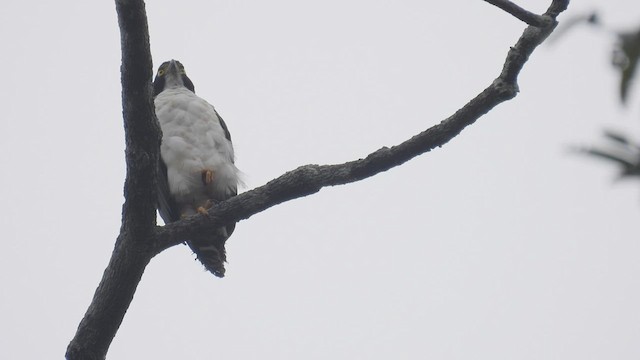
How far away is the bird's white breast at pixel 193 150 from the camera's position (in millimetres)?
6215

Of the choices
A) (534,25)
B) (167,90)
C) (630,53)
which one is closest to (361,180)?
(534,25)

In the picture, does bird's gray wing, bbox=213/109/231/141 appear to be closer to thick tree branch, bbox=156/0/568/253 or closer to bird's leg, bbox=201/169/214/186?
bird's leg, bbox=201/169/214/186

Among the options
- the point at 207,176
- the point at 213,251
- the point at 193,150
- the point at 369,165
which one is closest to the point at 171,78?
the point at 193,150

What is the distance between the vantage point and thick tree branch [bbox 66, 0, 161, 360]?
397cm

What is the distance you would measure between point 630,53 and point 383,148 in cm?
297

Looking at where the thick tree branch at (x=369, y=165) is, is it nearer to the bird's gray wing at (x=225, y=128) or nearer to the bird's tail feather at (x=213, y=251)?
the bird's tail feather at (x=213, y=251)

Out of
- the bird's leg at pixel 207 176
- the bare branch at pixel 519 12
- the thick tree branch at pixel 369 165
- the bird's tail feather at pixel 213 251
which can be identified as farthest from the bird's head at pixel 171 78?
the bare branch at pixel 519 12

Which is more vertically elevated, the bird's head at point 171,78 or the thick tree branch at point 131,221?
the bird's head at point 171,78

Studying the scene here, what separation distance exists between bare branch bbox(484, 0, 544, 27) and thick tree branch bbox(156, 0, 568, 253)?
24 millimetres

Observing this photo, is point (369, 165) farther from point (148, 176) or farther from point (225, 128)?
point (225, 128)

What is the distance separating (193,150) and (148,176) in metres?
2.12

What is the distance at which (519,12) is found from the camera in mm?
3389

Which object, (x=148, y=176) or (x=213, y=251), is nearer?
(x=148, y=176)

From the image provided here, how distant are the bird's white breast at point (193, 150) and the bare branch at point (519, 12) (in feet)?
11.3
